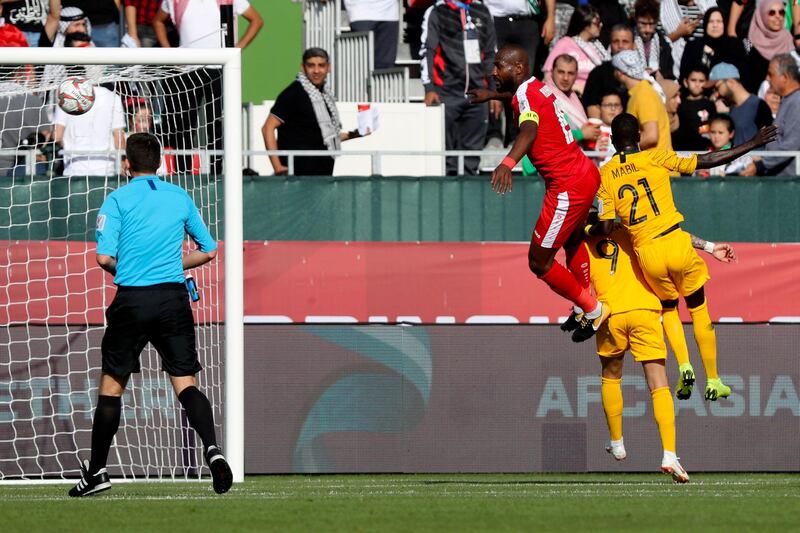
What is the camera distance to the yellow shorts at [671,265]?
11.2 metres

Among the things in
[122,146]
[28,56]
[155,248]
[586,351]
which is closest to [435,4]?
[122,146]

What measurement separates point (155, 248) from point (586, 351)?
5401mm

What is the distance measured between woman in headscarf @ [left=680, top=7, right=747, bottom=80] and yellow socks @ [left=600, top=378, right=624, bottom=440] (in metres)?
6.88

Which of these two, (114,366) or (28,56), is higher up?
(28,56)

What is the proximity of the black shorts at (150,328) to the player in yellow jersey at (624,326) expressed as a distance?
3601mm

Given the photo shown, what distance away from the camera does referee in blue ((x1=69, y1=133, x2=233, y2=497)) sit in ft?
29.1

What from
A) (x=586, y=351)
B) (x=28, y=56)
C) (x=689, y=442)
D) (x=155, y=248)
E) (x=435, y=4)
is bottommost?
(x=689, y=442)

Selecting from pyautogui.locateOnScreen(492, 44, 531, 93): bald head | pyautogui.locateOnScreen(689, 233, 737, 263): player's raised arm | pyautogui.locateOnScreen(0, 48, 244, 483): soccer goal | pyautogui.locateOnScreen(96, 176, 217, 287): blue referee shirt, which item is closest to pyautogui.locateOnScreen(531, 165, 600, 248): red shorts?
pyautogui.locateOnScreen(492, 44, 531, 93): bald head

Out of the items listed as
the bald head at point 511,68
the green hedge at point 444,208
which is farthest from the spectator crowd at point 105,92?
the bald head at point 511,68

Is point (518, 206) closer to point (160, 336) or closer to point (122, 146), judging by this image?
point (122, 146)

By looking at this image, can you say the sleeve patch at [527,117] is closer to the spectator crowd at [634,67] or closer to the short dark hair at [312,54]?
the spectator crowd at [634,67]

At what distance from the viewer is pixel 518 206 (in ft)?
48.6

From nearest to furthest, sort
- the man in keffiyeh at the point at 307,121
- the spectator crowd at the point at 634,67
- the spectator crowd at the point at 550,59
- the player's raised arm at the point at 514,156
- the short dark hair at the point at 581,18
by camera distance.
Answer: the player's raised arm at the point at 514,156 < the man in keffiyeh at the point at 307,121 < the spectator crowd at the point at 550,59 < the spectator crowd at the point at 634,67 < the short dark hair at the point at 581,18

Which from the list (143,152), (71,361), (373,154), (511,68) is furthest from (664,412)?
(71,361)
